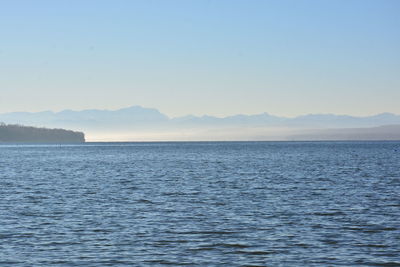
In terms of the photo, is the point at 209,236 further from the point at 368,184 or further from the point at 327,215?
the point at 368,184

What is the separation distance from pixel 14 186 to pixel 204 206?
27199mm

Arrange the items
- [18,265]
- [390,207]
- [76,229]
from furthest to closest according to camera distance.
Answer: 1. [390,207]
2. [76,229]
3. [18,265]

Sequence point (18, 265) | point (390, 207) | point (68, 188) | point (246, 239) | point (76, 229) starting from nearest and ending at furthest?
point (18, 265) < point (246, 239) < point (76, 229) < point (390, 207) < point (68, 188)

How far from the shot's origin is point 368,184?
63312mm

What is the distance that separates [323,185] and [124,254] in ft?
129

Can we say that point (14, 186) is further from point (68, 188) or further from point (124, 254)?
point (124, 254)

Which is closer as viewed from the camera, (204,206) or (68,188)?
(204,206)

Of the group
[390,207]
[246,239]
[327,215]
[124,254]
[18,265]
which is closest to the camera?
[18,265]

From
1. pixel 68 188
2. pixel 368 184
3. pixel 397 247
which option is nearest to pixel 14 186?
pixel 68 188

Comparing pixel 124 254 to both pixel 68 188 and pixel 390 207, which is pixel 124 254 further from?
pixel 68 188

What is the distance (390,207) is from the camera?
Result: 41.9m

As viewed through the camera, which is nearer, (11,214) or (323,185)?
(11,214)

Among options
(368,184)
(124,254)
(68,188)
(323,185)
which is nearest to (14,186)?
(68,188)

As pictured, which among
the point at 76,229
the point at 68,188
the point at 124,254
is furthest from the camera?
the point at 68,188
